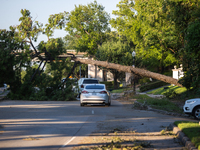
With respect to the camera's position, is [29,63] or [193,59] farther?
[29,63]

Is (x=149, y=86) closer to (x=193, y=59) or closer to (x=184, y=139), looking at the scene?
(x=193, y=59)

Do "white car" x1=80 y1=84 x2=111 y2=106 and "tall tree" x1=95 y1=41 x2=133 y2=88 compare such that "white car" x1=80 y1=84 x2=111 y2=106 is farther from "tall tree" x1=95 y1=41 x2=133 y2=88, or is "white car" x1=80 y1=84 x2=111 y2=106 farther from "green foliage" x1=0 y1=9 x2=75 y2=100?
"tall tree" x1=95 y1=41 x2=133 y2=88

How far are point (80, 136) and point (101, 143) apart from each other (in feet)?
4.25

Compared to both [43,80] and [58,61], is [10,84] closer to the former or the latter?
[43,80]

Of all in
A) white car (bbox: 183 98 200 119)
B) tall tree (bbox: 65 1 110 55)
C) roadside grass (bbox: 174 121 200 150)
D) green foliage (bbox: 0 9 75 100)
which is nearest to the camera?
roadside grass (bbox: 174 121 200 150)

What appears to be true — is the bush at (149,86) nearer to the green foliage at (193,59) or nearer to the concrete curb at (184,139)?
the green foliage at (193,59)

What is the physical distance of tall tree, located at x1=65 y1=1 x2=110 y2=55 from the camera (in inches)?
2349

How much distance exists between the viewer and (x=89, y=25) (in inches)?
2361

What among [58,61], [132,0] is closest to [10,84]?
[58,61]

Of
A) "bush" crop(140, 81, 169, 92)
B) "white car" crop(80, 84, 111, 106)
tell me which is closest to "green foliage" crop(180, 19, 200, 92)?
"white car" crop(80, 84, 111, 106)

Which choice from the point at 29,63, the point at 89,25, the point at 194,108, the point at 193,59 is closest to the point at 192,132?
the point at 194,108

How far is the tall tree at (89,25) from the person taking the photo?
59.7 m

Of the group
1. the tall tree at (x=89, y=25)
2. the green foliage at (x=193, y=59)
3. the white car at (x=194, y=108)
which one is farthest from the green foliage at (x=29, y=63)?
the tall tree at (x=89, y=25)

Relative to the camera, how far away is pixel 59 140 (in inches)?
339
